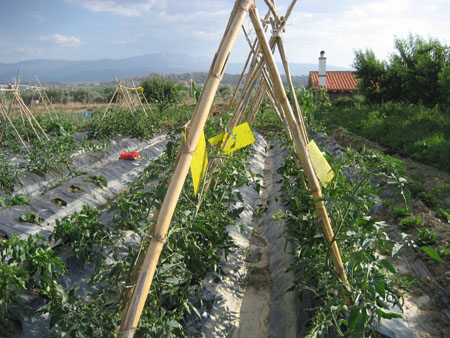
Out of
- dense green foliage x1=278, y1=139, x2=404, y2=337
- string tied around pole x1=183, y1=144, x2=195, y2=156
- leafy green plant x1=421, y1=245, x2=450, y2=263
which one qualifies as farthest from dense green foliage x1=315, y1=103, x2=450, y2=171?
string tied around pole x1=183, y1=144, x2=195, y2=156

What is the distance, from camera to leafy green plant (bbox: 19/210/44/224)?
155 inches

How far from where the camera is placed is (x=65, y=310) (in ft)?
5.40

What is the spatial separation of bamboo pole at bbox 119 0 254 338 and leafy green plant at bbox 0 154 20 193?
4.54 metres

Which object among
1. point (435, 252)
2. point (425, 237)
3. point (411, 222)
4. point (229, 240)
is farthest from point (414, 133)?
point (435, 252)

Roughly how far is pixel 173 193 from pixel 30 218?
3.41 meters

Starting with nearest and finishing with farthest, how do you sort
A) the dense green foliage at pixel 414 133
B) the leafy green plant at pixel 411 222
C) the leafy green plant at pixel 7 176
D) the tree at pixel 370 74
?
the leafy green plant at pixel 411 222
the leafy green plant at pixel 7 176
the dense green foliage at pixel 414 133
the tree at pixel 370 74

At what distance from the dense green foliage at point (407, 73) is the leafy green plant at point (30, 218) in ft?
45.9

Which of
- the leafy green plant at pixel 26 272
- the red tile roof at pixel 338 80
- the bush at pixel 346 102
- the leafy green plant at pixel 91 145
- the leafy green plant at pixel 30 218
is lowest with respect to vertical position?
the leafy green plant at pixel 30 218

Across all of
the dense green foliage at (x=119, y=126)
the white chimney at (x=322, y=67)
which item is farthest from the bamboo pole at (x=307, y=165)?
the white chimney at (x=322, y=67)

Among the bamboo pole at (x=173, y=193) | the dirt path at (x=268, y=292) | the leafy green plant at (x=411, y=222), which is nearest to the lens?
the bamboo pole at (x=173, y=193)

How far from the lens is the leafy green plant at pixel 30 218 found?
393 cm

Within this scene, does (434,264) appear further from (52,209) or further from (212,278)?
(52,209)

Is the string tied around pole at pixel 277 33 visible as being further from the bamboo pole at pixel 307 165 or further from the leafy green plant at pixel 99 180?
the leafy green plant at pixel 99 180

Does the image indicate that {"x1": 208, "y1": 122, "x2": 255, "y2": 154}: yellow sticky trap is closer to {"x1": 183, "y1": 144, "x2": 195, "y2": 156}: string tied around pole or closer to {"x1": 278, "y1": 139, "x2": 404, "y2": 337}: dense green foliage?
{"x1": 278, "y1": 139, "x2": 404, "y2": 337}: dense green foliage
